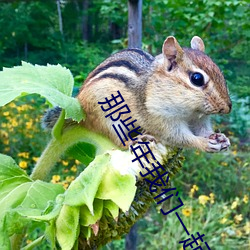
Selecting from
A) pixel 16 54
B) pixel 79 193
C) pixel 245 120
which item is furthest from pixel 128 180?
pixel 16 54

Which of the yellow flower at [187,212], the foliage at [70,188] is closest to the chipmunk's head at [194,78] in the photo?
the foliage at [70,188]

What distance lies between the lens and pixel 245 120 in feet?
10.7

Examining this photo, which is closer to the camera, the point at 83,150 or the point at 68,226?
the point at 68,226

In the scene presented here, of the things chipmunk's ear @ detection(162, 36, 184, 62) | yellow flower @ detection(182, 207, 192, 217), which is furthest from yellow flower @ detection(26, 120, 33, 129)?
chipmunk's ear @ detection(162, 36, 184, 62)

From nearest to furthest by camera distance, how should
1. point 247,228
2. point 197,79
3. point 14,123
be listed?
point 197,79, point 247,228, point 14,123

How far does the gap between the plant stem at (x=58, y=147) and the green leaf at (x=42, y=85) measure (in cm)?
4

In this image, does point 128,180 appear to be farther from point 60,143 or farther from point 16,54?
point 16,54

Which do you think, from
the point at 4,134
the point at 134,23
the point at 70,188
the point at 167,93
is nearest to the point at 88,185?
the point at 70,188

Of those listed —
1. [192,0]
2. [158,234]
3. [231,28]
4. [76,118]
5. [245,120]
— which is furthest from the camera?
[245,120]

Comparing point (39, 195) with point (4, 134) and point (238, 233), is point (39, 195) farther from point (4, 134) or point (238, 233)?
point (4, 134)

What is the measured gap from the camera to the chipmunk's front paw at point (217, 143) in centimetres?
63

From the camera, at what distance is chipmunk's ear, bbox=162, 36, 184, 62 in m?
0.75

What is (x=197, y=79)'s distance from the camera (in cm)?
73

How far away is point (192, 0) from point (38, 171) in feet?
5.54
